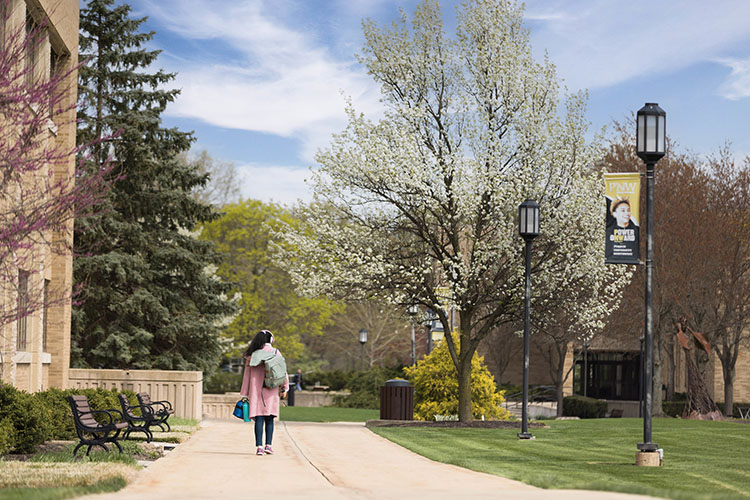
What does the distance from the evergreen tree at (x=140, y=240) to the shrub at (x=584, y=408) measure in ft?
63.6

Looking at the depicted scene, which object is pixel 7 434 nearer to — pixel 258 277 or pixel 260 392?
pixel 260 392

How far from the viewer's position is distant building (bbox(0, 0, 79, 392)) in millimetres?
18828

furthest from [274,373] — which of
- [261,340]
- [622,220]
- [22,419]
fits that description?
[622,220]

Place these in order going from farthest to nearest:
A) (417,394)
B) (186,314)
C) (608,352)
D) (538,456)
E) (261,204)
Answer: (608,352) < (261,204) < (186,314) < (417,394) < (538,456)

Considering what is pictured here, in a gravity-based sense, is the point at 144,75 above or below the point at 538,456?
above

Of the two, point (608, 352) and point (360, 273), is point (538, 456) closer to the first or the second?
point (360, 273)

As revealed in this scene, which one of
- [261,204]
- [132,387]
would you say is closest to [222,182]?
[261,204]

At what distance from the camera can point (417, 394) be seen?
99.0ft

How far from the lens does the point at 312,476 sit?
12.0m

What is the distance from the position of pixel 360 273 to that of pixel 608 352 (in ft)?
115

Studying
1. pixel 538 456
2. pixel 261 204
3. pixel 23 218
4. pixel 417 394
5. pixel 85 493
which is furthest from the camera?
pixel 261 204

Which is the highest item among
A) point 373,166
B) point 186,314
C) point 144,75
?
point 144,75

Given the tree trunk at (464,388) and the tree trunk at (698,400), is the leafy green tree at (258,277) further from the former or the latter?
the tree trunk at (464,388)

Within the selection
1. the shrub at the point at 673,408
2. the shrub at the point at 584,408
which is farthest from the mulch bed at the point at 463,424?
the shrub at the point at 584,408
